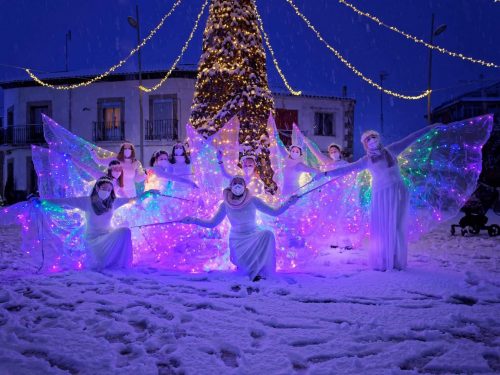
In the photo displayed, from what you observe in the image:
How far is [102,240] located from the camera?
6.42 metres

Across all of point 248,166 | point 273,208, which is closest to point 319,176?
point 273,208

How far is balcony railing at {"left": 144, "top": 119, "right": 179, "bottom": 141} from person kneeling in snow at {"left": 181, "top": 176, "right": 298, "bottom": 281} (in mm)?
Result: 18318

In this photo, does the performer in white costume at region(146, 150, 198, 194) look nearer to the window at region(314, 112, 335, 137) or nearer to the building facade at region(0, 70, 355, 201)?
the building facade at region(0, 70, 355, 201)

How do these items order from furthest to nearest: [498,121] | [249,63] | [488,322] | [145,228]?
[498,121] < [249,63] < [145,228] < [488,322]

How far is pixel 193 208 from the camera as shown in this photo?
7211 mm

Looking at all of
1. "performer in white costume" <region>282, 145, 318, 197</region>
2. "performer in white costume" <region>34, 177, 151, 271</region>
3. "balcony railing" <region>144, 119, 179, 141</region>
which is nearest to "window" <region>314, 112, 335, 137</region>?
"balcony railing" <region>144, 119, 179, 141</region>

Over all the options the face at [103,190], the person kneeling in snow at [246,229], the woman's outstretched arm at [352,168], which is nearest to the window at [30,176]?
the face at [103,190]

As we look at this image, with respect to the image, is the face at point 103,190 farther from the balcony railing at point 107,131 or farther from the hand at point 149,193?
the balcony railing at point 107,131

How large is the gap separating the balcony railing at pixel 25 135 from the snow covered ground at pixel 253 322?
Result: 72.5ft

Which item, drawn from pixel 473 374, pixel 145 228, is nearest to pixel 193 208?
pixel 145 228

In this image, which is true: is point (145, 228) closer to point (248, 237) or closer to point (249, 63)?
point (248, 237)

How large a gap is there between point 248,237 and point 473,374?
3.55 metres

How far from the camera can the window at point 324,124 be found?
26.6 metres

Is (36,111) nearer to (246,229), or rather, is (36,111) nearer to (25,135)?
(25,135)
